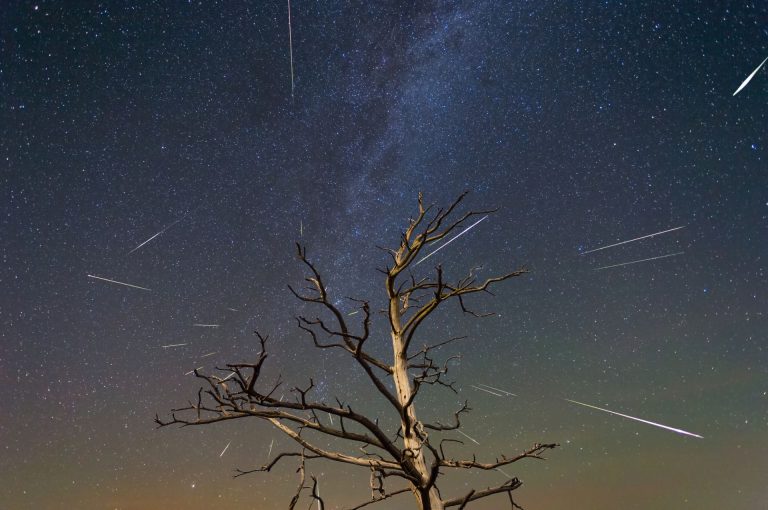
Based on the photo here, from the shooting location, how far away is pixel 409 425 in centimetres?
516

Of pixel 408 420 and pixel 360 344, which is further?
pixel 408 420

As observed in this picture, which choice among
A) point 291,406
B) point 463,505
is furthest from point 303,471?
point 463,505

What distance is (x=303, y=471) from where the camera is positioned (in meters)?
4.45

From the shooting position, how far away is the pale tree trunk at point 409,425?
4816mm

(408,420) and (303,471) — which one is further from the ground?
(408,420)

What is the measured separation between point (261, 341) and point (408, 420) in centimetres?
188

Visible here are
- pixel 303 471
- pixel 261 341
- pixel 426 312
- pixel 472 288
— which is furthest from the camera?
pixel 472 288

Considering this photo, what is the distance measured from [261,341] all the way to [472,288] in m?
3.17

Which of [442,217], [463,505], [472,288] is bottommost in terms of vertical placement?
[463,505]

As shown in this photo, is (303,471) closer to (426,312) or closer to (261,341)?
(261,341)

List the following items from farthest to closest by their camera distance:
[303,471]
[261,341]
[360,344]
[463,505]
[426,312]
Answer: [426,312] → [463,505] → [360,344] → [303,471] → [261,341]

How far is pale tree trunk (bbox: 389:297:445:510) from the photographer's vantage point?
4816mm

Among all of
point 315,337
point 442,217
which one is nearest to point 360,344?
point 315,337

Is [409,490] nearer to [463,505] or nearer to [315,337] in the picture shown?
[463,505]
